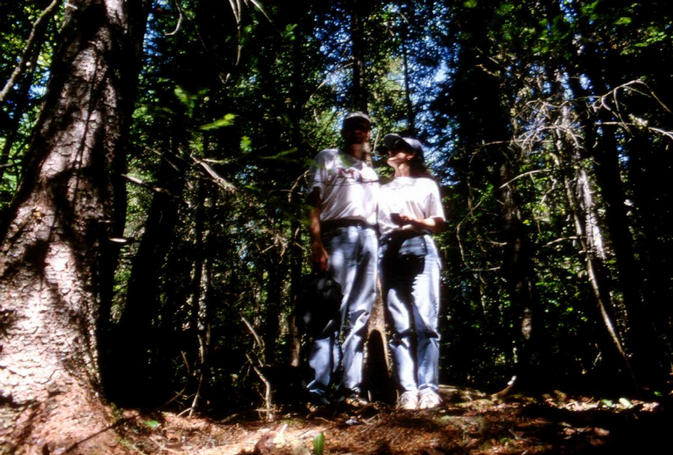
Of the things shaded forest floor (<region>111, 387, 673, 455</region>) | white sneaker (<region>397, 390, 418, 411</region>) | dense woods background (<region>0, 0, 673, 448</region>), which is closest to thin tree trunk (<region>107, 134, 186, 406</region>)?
dense woods background (<region>0, 0, 673, 448</region>)

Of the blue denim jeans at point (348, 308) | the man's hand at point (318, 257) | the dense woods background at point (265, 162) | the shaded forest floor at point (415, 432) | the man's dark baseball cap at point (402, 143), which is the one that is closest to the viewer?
the shaded forest floor at point (415, 432)

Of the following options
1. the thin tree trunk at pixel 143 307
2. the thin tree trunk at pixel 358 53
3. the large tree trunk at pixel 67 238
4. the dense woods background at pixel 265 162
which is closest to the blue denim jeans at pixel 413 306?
the dense woods background at pixel 265 162

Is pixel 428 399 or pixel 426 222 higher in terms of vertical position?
pixel 426 222

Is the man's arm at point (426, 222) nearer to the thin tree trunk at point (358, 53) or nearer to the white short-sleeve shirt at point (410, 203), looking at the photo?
the white short-sleeve shirt at point (410, 203)

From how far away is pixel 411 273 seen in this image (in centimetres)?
353

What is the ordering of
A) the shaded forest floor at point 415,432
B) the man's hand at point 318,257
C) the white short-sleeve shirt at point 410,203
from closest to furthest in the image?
1. the shaded forest floor at point 415,432
2. the man's hand at point 318,257
3. the white short-sleeve shirt at point 410,203

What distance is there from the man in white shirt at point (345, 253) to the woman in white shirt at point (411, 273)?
10.8 inches

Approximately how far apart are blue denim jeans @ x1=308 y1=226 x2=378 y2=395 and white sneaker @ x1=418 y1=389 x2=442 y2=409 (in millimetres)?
542

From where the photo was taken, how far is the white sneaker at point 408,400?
3058mm

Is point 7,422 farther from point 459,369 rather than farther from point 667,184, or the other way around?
point 459,369

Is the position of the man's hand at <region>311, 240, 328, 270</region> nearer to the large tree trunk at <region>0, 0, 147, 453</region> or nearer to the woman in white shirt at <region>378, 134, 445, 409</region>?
the woman in white shirt at <region>378, 134, 445, 409</region>

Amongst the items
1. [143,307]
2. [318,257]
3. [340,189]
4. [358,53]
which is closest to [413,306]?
[318,257]

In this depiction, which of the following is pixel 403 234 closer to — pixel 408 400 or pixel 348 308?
pixel 348 308

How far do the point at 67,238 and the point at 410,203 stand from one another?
2926 mm
